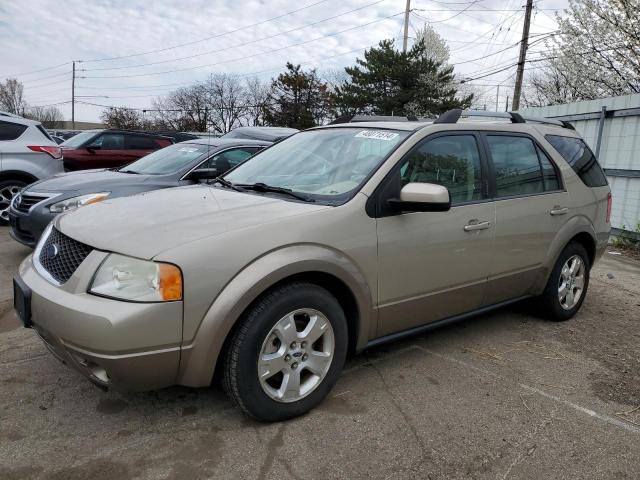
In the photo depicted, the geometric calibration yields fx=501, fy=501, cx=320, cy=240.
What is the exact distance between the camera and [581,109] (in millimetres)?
9242

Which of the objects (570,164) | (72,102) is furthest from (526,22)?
(72,102)

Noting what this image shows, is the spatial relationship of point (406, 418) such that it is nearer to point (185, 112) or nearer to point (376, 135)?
point (376, 135)

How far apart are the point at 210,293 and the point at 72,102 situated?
237ft

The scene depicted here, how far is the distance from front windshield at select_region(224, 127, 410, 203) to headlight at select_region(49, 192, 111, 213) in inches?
88.4

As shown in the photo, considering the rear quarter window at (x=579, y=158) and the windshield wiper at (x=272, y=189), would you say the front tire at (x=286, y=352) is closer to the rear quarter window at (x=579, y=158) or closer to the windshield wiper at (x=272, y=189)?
the windshield wiper at (x=272, y=189)

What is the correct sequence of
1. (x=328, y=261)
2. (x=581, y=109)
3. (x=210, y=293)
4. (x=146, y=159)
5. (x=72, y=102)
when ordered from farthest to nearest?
(x=72, y=102)
(x=581, y=109)
(x=146, y=159)
(x=328, y=261)
(x=210, y=293)

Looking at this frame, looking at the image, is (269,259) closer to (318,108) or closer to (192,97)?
(318,108)

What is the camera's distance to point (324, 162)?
341 centimetres

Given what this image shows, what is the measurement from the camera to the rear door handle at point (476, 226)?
3408 mm

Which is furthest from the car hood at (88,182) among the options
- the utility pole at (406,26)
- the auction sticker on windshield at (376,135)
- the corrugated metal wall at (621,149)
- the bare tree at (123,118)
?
the bare tree at (123,118)

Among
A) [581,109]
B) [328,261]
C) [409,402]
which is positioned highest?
[581,109]

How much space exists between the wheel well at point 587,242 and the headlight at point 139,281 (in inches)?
141

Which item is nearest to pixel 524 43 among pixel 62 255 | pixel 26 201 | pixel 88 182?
pixel 88 182

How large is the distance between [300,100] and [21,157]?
34496mm
